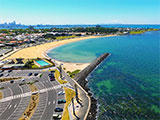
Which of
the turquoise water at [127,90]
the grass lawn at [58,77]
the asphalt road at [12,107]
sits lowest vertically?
the turquoise water at [127,90]

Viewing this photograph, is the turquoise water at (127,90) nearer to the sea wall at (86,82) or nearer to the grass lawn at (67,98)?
the sea wall at (86,82)

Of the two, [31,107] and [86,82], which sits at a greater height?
[31,107]

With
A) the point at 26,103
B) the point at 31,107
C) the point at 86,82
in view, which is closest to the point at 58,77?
the point at 86,82

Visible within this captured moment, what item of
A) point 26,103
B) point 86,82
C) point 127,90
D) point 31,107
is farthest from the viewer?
point 86,82

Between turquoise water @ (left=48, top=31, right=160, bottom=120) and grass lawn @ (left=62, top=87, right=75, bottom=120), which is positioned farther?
turquoise water @ (left=48, top=31, right=160, bottom=120)

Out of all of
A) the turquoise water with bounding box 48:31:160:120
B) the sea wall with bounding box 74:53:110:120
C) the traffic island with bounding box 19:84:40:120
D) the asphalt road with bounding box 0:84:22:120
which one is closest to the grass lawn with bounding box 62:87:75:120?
the sea wall with bounding box 74:53:110:120

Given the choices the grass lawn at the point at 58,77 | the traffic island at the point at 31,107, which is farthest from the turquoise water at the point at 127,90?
the traffic island at the point at 31,107

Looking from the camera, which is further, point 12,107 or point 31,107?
point 12,107

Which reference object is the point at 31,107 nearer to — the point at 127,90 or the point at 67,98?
the point at 67,98

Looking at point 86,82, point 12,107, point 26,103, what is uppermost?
point 26,103

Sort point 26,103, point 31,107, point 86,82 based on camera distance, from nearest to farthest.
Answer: point 31,107, point 26,103, point 86,82

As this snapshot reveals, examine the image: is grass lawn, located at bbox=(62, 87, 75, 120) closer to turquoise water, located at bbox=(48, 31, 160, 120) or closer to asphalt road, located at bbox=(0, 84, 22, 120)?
turquoise water, located at bbox=(48, 31, 160, 120)

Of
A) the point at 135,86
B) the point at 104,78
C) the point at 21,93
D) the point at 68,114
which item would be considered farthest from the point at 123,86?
the point at 21,93
